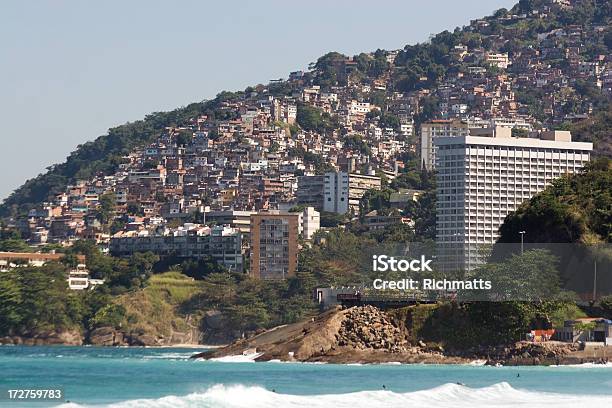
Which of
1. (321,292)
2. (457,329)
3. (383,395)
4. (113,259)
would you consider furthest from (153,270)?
(383,395)

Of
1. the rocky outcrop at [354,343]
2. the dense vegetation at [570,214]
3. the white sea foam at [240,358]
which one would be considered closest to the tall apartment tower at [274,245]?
the dense vegetation at [570,214]

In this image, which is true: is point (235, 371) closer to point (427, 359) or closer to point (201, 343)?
point (427, 359)

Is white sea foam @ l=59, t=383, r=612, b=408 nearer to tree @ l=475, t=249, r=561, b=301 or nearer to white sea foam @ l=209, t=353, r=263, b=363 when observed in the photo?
tree @ l=475, t=249, r=561, b=301

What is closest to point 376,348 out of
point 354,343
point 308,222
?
point 354,343

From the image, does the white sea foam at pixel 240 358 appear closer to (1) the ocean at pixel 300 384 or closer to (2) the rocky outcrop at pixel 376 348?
(1) the ocean at pixel 300 384

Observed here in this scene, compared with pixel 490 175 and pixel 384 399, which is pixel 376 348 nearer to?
pixel 384 399
